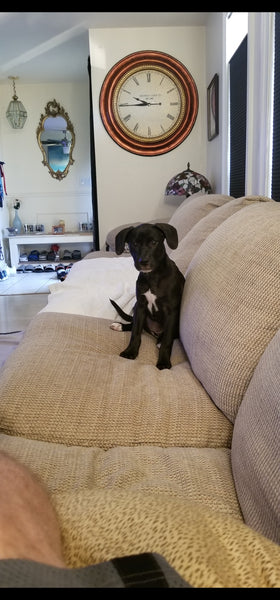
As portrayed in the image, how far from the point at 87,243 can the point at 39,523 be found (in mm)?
6632

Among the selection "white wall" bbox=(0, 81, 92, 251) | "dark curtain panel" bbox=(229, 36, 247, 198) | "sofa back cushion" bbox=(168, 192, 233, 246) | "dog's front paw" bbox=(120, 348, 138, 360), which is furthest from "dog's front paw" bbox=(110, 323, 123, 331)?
"white wall" bbox=(0, 81, 92, 251)

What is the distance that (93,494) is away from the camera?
55cm

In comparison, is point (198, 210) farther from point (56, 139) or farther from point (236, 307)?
point (56, 139)

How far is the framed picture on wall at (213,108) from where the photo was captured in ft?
12.2

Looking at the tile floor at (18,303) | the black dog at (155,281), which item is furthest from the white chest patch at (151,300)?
the tile floor at (18,303)

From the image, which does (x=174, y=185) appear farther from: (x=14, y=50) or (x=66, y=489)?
(x=66, y=489)

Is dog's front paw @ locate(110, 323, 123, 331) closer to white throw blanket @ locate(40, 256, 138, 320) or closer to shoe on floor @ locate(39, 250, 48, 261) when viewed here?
white throw blanket @ locate(40, 256, 138, 320)

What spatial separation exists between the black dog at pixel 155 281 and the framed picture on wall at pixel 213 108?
8.40 ft

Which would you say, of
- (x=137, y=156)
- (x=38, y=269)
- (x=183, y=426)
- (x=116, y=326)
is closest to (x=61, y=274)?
(x=38, y=269)

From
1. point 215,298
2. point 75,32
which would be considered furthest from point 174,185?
point 215,298

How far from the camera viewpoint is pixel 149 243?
1.56 m

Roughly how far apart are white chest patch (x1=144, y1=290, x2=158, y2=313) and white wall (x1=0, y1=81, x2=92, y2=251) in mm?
5365

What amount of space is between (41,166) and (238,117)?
438 cm

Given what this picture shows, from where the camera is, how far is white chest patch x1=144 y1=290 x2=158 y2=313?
162 centimetres
